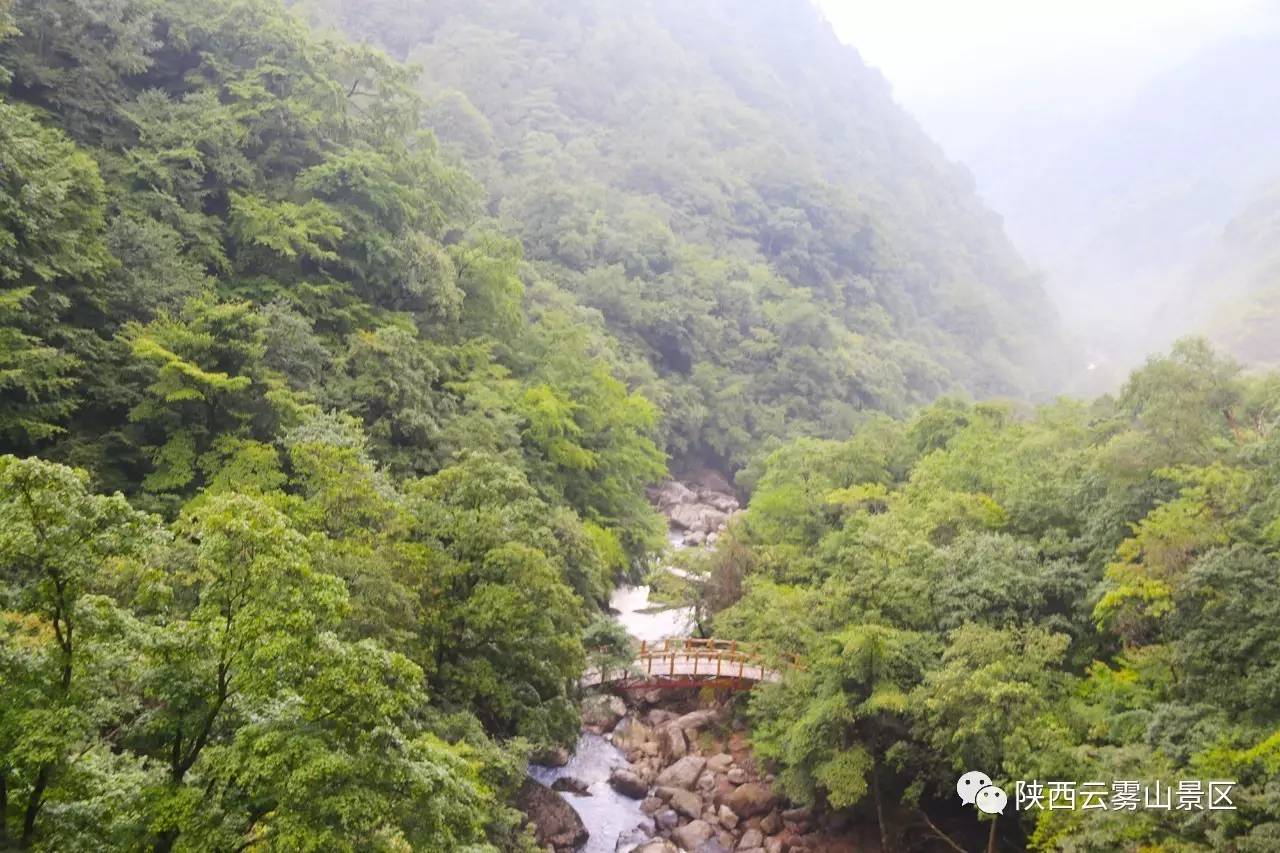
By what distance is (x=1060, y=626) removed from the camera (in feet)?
47.6

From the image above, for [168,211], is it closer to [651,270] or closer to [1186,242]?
[651,270]

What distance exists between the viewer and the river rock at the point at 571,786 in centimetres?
1739

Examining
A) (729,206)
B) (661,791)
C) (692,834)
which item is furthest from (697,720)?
(729,206)

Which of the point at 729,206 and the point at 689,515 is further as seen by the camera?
the point at 729,206

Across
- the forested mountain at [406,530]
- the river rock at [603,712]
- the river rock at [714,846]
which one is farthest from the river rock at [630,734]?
the river rock at [714,846]

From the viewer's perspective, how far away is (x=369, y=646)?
7.31m

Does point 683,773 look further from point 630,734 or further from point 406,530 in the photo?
point 406,530

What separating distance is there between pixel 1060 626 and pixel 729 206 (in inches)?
2196

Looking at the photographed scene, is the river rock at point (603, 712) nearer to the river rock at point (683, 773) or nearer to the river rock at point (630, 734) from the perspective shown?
the river rock at point (630, 734)

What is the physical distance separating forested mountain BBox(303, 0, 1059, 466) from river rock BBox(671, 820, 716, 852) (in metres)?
23.8

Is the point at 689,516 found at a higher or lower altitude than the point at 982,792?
higher

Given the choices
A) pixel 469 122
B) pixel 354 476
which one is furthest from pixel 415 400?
pixel 469 122

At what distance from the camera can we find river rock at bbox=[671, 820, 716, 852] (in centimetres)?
1598

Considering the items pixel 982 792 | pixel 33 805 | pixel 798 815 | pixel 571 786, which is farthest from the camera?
pixel 571 786
